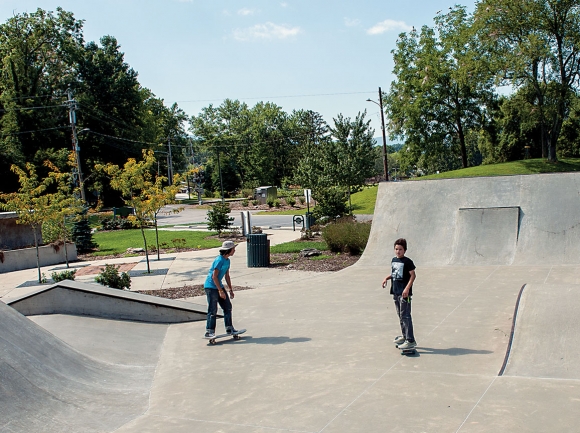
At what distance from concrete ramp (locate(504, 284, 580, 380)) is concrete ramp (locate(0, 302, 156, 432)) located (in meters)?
4.22

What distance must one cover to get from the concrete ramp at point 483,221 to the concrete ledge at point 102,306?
568cm

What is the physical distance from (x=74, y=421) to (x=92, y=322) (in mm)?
4115

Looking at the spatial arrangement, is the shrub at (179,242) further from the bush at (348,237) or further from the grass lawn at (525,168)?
the grass lawn at (525,168)

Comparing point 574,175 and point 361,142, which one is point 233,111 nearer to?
point 361,142

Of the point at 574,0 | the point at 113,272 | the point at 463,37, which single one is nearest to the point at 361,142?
the point at 463,37

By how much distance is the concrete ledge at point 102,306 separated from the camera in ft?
31.0

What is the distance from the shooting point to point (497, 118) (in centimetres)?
4822

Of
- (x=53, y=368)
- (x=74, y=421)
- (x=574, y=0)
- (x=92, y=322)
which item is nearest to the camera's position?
(x=74, y=421)

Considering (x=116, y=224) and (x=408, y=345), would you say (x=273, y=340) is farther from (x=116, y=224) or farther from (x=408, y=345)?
(x=116, y=224)

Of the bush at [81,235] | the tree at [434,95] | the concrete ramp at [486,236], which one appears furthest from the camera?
the tree at [434,95]

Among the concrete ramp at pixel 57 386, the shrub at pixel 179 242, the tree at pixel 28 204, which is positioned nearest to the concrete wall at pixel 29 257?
the tree at pixel 28 204

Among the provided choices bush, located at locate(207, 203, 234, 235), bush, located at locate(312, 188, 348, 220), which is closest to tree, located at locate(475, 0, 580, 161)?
bush, located at locate(312, 188, 348, 220)

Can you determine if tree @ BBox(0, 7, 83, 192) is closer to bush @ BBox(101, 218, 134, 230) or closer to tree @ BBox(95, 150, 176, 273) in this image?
bush @ BBox(101, 218, 134, 230)

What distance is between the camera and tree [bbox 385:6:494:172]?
46688mm
